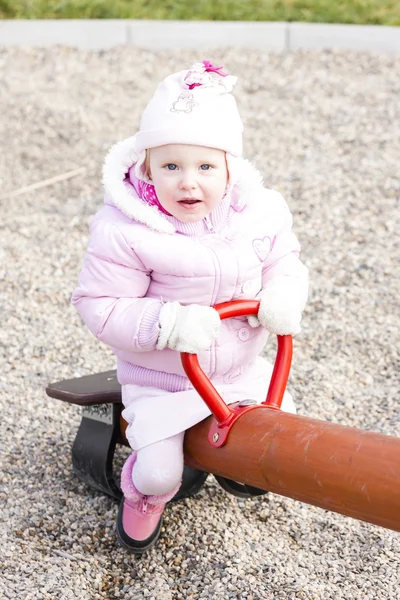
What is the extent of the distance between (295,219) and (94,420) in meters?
1.79

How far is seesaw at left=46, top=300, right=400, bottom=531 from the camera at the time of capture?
5.20 ft

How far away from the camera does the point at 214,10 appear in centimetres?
620

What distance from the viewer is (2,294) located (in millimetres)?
3389

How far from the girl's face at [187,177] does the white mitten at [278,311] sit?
9.3 inches

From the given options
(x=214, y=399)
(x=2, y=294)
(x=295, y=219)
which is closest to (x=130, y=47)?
(x=295, y=219)

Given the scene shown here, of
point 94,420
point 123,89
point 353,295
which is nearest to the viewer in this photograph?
point 94,420

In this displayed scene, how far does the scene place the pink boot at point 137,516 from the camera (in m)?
2.12

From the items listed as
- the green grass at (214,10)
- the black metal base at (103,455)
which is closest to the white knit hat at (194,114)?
the black metal base at (103,455)

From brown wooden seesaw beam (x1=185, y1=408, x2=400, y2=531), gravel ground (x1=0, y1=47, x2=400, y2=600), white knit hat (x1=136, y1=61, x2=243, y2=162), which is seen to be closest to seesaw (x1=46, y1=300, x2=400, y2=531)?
brown wooden seesaw beam (x1=185, y1=408, x2=400, y2=531)

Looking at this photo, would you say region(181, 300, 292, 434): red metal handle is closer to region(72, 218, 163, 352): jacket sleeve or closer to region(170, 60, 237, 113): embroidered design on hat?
region(72, 218, 163, 352): jacket sleeve

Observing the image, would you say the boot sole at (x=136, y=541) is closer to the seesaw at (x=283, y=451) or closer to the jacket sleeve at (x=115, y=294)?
the seesaw at (x=283, y=451)

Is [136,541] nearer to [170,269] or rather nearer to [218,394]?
[218,394]

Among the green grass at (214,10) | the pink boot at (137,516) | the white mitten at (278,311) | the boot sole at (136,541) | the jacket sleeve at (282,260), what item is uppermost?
the green grass at (214,10)

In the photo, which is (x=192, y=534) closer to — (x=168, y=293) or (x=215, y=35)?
(x=168, y=293)
